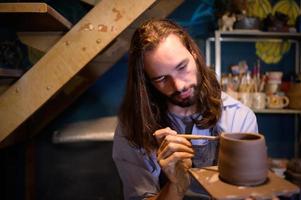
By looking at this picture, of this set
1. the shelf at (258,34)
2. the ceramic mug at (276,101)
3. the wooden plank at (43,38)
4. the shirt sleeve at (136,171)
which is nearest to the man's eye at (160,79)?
the shirt sleeve at (136,171)

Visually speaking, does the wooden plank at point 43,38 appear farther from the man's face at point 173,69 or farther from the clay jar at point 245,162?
the clay jar at point 245,162

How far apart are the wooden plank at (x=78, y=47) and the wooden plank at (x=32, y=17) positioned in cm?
9

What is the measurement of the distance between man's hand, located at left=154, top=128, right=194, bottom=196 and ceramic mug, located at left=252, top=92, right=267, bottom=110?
1.29 m

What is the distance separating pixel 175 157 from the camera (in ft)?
2.81

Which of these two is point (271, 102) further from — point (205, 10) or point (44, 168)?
point (44, 168)

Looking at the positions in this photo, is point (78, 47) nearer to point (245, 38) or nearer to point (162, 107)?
point (162, 107)

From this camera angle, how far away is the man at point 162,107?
43.6 inches

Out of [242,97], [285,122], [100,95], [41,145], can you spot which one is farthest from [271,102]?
[41,145]

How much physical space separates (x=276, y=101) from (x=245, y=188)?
1568 millimetres

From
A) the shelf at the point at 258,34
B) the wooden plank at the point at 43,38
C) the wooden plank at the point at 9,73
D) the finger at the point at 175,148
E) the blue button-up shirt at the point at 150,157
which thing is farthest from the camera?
the shelf at the point at 258,34

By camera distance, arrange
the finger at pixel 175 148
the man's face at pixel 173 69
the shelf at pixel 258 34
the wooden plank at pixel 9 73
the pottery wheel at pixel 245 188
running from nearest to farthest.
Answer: the pottery wheel at pixel 245 188
the finger at pixel 175 148
the man's face at pixel 173 69
the wooden plank at pixel 9 73
the shelf at pixel 258 34

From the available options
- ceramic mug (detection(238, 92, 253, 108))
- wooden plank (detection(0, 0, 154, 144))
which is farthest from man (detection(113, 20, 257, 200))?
ceramic mug (detection(238, 92, 253, 108))

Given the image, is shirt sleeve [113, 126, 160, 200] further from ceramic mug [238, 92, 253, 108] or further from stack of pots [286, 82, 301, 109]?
stack of pots [286, 82, 301, 109]

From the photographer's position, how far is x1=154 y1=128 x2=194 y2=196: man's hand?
852mm
